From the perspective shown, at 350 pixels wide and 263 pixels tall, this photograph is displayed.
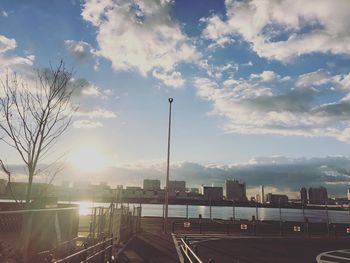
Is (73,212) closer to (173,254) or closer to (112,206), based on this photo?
(112,206)

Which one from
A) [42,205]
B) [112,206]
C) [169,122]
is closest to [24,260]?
[42,205]

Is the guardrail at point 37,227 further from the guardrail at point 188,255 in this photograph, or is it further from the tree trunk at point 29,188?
the guardrail at point 188,255

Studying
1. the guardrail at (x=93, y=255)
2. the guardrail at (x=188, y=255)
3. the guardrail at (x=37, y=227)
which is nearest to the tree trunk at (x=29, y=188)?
the guardrail at (x=37, y=227)

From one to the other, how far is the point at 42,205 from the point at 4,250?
5913mm

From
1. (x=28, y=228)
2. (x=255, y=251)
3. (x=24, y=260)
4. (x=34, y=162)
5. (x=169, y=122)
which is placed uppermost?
(x=169, y=122)

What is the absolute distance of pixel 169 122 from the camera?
115ft

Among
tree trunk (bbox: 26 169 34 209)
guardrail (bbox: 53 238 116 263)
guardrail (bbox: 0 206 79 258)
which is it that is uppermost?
tree trunk (bbox: 26 169 34 209)

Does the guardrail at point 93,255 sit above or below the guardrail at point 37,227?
below

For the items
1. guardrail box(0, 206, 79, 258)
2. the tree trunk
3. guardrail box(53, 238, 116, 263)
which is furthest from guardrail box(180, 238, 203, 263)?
the tree trunk

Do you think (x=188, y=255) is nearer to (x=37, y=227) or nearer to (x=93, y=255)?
(x=93, y=255)

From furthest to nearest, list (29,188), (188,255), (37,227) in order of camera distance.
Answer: (29,188) → (188,255) → (37,227)

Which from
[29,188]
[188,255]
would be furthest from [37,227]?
[188,255]

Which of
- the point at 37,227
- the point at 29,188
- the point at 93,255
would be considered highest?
the point at 29,188

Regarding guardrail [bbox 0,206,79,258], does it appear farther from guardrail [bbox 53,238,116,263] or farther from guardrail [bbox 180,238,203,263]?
guardrail [bbox 180,238,203,263]
